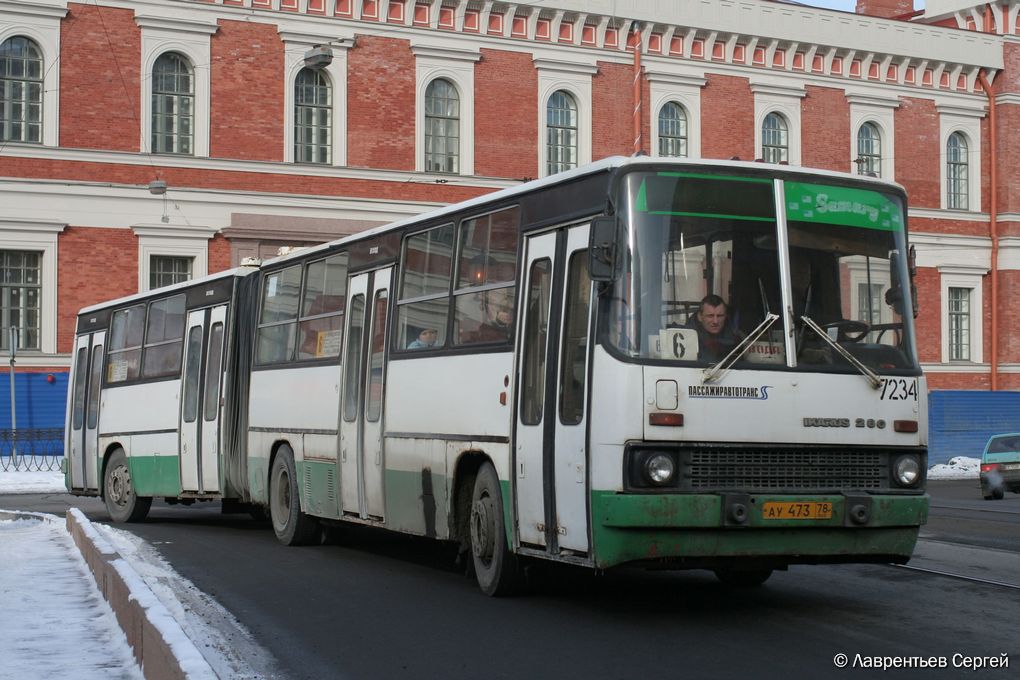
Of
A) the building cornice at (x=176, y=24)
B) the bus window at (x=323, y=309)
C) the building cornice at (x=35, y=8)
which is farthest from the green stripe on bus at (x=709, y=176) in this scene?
the building cornice at (x=176, y=24)

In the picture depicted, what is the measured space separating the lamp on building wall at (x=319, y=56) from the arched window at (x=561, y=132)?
6.67m

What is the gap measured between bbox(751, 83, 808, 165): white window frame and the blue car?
526 inches

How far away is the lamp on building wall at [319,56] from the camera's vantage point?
1427 inches

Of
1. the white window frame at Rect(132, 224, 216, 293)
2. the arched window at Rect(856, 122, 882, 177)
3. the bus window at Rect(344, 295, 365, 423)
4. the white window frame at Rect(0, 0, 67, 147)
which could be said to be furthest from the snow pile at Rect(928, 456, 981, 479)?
the bus window at Rect(344, 295, 365, 423)

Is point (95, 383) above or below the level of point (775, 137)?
below

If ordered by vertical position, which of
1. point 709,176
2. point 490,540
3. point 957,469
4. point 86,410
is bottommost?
point 957,469

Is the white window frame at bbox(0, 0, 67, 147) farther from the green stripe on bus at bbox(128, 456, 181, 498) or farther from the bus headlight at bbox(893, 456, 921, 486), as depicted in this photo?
the bus headlight at bbox(893, 456, 921, 486)

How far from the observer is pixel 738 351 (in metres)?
10.0

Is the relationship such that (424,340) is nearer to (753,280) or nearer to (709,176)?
(709,176)

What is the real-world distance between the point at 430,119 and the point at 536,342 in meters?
28.8

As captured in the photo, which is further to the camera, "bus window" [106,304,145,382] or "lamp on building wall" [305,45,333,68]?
"lamp on building wall" [305,45,333,68]

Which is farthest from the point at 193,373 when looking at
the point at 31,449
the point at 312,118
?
the point at 312,118

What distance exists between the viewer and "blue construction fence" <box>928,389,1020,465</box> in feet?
144

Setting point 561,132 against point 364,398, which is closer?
point 364,398
